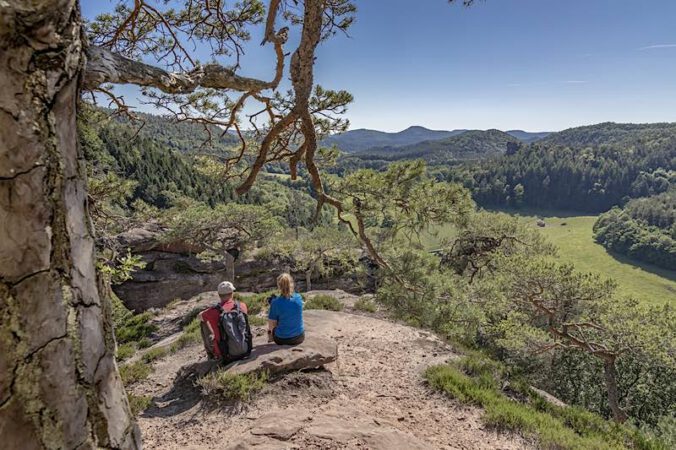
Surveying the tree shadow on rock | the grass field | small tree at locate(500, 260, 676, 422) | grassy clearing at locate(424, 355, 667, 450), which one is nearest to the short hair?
the tree shadow on rock

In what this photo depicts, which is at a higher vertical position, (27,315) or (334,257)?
(27,315)

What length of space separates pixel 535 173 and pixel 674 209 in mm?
48836

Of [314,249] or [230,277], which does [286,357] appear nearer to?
[230,277]

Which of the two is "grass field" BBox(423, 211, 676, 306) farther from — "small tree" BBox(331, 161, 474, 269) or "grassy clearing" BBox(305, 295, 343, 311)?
"small tree" BBox(331, 161, 474, 269)

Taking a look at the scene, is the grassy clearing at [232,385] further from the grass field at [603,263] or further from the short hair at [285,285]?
the grass field at [603,263]

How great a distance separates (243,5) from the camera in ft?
19.3

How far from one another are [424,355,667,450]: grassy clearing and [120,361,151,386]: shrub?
17.3 ft

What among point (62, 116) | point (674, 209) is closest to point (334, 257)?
point (62, 116)

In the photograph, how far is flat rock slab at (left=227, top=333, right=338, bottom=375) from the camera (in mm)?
5715

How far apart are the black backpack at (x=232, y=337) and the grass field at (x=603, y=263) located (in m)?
54.1

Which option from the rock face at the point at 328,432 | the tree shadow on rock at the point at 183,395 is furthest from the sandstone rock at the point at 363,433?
the tree shadow on rock at the point at 183,395

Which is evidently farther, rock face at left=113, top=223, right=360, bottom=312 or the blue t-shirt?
rock face at left=113, top=223, right=360, bottom=312

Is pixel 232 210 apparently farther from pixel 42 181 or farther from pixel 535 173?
pixel 535 173

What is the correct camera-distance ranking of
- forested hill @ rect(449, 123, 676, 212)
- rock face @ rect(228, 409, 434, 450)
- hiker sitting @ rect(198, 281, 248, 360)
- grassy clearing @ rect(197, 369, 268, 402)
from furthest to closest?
forested hill @ rect(449, 123, 676, 212), hiker sitting @ rect(198, 281, 248, 360), grassy clearing @ rect(197, 369, 268, 402), rock face @ rect(228, 409, 434, 450)
